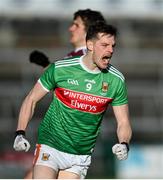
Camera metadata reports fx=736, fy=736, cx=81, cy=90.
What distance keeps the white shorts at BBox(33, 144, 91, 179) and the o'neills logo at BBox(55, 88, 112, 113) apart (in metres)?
0.46

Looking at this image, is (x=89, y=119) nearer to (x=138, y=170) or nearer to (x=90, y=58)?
(x=90, y=58)

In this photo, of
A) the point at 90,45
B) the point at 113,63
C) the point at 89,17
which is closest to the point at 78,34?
the point at 89,17

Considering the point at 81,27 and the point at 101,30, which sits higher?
the point at 101,30

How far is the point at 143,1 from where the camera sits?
2489cm

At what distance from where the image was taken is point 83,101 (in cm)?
674

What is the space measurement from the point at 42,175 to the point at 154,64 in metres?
22.7

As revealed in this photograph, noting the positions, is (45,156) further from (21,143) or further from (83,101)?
(83,101)

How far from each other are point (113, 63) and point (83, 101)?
53.3 feet

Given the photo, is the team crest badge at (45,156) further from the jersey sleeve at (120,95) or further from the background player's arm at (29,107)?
the jersey sleeve at (120,95)

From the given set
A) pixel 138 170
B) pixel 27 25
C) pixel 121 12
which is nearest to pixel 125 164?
pixel 138 170

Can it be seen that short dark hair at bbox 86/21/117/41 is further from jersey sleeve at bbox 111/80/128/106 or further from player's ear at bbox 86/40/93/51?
jersey sleeve at bbox 111/80/128/106

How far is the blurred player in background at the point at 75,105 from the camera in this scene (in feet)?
21.9

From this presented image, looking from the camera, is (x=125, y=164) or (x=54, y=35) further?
(x=54, y=35)

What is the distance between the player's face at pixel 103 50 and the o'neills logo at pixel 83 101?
32cm
